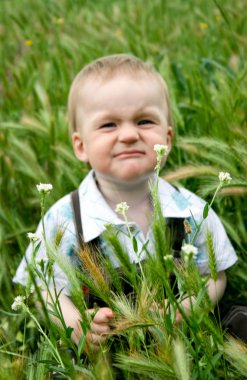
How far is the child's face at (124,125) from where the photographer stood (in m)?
1.42

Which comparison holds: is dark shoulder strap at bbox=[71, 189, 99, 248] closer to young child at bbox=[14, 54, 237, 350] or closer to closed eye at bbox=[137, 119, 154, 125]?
young child at bbox=[14, 54, 237, 350]

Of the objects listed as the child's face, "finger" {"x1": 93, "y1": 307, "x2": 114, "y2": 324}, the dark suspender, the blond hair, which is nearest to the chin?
the child's face

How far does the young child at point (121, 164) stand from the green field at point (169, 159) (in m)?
0.08

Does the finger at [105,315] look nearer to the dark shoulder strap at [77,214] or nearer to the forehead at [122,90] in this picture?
the dark shoulder strap at [77,214]

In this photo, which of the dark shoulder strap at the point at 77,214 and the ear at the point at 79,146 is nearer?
the dark shoulder strap at the point at 77,214

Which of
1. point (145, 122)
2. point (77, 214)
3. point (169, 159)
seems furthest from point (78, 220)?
point (169, 159)

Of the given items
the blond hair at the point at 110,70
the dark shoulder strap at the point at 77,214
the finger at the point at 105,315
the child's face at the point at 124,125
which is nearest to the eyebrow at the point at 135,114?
the child's face at the point at 124,125

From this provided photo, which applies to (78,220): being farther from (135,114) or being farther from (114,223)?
(135,114)

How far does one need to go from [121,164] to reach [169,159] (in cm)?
53

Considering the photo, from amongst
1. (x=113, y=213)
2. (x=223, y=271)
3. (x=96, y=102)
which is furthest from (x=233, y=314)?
(x=96, y=102)

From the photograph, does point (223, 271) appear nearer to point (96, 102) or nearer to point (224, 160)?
point (224, 160)

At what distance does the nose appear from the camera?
1.41 m

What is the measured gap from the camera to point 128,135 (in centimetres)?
140

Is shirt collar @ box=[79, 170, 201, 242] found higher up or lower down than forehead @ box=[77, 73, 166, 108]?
lower down
